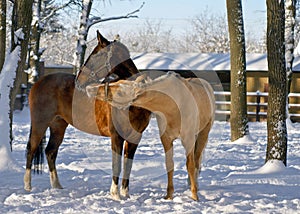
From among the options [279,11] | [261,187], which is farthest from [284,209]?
[279,11]

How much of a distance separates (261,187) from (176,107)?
1872 mm

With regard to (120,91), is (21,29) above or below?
above

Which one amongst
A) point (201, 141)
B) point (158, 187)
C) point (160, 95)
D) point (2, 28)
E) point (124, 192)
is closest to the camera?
point (160, 95)

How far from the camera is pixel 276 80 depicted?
779cm

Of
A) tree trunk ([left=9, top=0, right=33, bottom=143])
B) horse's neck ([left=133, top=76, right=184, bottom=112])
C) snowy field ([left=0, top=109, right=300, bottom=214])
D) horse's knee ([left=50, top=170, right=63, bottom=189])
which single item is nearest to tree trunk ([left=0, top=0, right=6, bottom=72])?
tree trunk ([left=9, top=0, right=33, bottom=143])

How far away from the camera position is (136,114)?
214 inches

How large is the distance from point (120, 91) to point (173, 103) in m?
0.58

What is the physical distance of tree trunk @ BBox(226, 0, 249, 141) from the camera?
10852mm

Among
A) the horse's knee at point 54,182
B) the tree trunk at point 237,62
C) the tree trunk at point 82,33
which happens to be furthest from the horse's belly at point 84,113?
the tree trunk at point 82,33

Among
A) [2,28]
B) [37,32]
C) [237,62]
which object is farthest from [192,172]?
[37,32]

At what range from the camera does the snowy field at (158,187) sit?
515 centimetres

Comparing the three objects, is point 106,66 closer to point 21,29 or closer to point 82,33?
point 21,29

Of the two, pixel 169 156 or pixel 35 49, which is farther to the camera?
pixel 35 49

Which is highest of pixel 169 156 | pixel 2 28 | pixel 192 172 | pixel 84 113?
pixel 2 28
